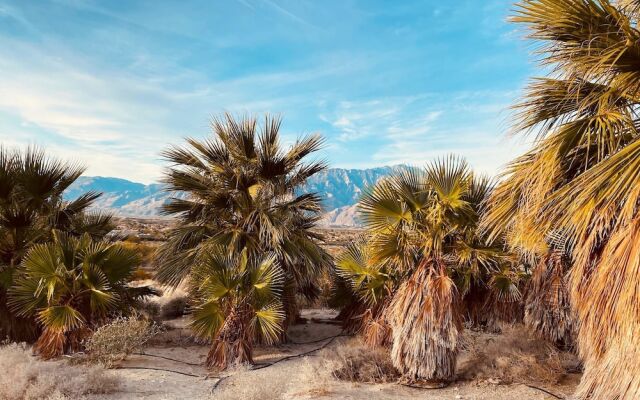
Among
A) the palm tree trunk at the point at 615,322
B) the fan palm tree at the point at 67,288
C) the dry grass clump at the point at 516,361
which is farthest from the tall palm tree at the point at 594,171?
the fan palm tree at the point at 67,288

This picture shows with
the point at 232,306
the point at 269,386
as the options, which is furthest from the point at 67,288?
the point at 269,386

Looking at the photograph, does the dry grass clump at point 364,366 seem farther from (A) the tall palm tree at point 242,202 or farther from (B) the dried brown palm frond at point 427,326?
(A) the tall palm tree at point 242,202

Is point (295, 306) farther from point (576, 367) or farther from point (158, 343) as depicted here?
point (576, 367)

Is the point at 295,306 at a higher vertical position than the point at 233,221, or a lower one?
lower

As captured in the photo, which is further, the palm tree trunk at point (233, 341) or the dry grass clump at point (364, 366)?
the palm tree trunk at point (233, 341)

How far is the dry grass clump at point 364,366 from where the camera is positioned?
26.2 feet

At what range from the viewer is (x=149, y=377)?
321 inches

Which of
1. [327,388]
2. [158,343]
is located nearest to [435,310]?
[327,388]

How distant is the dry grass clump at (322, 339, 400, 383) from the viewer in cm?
798

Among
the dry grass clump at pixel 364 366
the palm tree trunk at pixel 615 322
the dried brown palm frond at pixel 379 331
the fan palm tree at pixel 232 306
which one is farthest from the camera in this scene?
the dried brown palm frond at pixel 379 331

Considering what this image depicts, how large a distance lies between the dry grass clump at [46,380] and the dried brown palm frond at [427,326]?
16.5 ft

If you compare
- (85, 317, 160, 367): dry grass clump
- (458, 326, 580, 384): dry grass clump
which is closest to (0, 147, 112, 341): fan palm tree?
(85, 317, 160, 367): dry grass clump

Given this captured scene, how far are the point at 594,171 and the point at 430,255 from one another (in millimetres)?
4114

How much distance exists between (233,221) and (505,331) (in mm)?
7059
